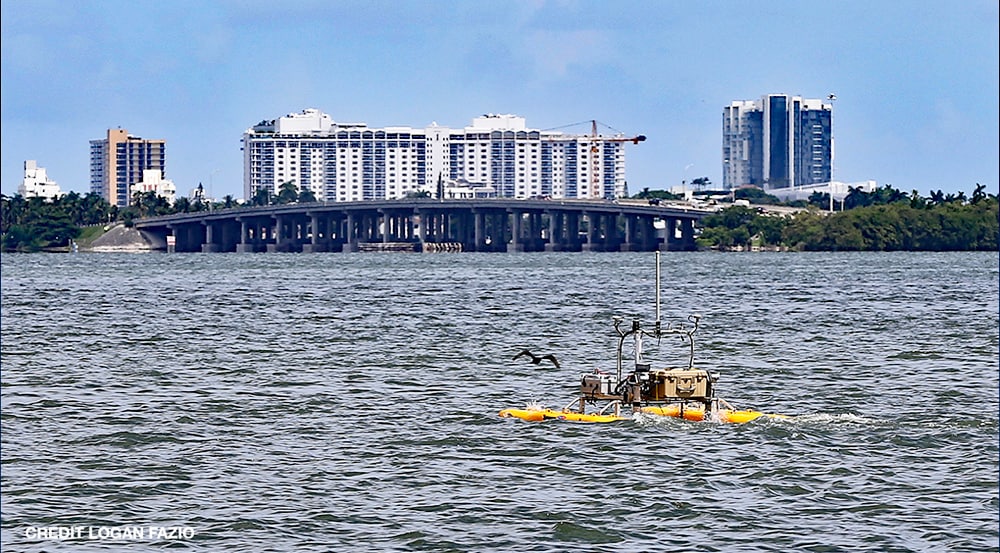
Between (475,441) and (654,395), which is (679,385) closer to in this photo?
(654,395)

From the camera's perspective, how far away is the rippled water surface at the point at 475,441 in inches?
982

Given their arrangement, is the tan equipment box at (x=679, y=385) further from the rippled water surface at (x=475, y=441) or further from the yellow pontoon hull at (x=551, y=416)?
the yellow pontoon hull at (x=551, y=416)

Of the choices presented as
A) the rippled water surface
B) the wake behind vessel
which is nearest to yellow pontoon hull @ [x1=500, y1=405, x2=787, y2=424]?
the wake behind vessel

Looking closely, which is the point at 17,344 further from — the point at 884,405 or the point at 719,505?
the point at 719,505

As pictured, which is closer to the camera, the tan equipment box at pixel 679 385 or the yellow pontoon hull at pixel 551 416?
the tan equipment box at pixel 679 385

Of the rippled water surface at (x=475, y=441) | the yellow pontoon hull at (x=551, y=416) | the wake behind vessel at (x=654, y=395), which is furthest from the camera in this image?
the yellow pontoon hull at (x=551, y=416)

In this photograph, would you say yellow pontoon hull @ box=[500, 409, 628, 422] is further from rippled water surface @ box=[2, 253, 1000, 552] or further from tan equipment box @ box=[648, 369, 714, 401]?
tan equipment box @ box=[648, 369, 714, 401]

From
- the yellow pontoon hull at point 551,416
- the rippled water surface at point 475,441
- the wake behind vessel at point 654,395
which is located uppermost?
the wake behind vessel at point 654,395

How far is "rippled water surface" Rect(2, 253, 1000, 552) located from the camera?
24938 millimetres

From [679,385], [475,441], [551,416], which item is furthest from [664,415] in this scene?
[475,441]

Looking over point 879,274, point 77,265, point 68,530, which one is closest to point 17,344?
point 68,530

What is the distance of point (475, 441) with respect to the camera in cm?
3250

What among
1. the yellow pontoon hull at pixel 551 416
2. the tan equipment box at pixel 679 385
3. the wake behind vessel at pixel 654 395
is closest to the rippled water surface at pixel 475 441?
the yellow pontoon hull at pixel 551 416

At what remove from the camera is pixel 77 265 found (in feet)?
583
